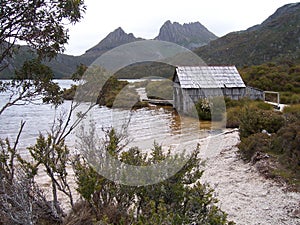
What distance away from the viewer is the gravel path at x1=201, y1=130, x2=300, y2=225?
507 cm

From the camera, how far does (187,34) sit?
139m

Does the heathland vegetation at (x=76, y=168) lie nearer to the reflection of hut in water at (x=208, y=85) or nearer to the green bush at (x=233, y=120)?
the green bush at (x=233, y=120)

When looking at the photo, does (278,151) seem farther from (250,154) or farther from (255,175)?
(255,175)

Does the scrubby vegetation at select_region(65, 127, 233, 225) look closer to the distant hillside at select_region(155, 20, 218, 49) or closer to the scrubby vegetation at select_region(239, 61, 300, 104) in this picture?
the scrubby vegetation at select_region(239, 61, 300, 104)

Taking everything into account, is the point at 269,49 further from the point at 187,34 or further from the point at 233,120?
the point at 187,34

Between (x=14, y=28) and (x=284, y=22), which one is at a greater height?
(x=284, y=22)

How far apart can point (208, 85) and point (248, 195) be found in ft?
48.5

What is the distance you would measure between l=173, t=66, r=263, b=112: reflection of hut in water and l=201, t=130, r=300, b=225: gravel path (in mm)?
11130

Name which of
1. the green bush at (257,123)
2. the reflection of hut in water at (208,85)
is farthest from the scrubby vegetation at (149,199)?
the reflection of hut in water at (208,85)

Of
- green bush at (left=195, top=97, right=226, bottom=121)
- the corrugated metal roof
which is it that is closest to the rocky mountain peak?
the corrugated metal roof

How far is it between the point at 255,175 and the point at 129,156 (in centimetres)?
417

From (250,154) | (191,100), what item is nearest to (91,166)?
(250,154)

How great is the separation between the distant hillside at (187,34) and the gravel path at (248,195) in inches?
4410

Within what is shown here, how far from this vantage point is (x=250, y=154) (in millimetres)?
8422
